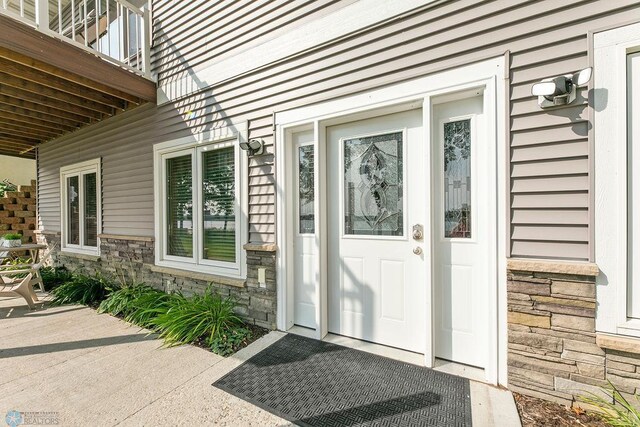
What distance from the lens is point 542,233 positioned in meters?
1.99

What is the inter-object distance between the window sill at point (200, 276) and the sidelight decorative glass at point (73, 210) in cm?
276

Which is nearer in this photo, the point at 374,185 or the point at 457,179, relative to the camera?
the point at 457,179

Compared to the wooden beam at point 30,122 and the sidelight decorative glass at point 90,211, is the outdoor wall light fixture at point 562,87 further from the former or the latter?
the wooden beam at point 30,122

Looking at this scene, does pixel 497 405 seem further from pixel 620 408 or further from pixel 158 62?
pixel 158 62

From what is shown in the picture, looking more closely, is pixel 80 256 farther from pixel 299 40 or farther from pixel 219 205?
pixel 299 40

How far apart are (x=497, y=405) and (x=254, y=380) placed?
1.73m

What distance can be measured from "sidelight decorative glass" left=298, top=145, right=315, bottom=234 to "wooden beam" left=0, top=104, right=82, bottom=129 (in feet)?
15.5

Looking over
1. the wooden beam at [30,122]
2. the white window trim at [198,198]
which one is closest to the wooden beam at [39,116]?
the wooden beam at [30,122]

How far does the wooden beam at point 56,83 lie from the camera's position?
3.23 meters

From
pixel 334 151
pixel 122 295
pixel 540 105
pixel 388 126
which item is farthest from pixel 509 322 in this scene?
pixel 122 295

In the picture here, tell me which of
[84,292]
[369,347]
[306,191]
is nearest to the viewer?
[369,347]

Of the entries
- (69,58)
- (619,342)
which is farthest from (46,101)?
(619,342)

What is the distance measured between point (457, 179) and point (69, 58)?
435cm

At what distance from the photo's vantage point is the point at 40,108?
4.53 metres
